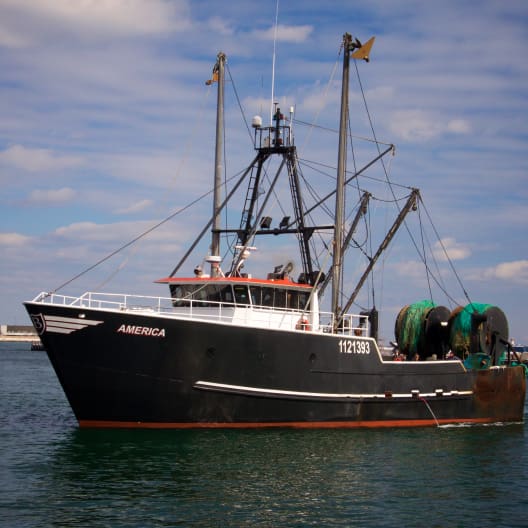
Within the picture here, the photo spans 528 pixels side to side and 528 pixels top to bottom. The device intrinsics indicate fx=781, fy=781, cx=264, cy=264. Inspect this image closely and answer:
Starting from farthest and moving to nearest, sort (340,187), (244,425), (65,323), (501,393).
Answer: (501,393), (340,187), (244,425), (65,323)

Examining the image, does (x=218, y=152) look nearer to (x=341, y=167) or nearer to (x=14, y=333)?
(x=341, y=167)

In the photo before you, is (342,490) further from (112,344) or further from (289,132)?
(289,132)

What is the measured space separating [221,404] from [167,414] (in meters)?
1.48

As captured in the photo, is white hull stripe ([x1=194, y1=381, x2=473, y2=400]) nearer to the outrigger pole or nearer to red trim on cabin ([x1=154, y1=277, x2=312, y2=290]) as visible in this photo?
red trim on cabin ([x1=154, y1=277, x2=312, y2=290])

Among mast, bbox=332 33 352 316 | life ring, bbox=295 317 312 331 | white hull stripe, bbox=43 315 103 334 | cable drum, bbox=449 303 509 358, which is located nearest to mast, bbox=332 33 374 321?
mast, bbox=332 33 352 316

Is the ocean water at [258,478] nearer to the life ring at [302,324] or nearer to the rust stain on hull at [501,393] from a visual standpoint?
the life ring at [302,324]

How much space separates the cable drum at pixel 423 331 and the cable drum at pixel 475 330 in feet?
1.36

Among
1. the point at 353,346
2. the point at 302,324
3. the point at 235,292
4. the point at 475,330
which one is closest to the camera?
the point at 302,324

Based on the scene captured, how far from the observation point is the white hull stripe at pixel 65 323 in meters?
20.2

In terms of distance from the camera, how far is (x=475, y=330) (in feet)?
90.9

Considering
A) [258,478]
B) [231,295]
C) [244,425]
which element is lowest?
[258,478]

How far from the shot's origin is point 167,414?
20.8 metres

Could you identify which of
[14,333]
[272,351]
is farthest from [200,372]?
[14,333]

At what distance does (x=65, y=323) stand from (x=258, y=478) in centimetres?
690
